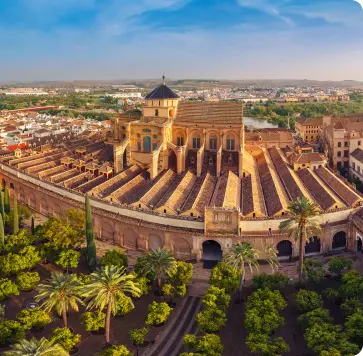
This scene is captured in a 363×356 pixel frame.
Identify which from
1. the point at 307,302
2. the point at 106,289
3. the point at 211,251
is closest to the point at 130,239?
the point at 211,251

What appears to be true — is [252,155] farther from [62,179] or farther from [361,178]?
[62,179]

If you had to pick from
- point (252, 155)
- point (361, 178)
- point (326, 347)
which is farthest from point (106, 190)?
point (361, 178)

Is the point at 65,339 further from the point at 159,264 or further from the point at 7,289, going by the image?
the point at 159,264

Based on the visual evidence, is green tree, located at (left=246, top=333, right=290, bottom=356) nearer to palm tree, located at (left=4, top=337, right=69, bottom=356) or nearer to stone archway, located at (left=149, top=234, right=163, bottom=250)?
palm tree, located at (left=4, top=337, right=69, bottom=356)

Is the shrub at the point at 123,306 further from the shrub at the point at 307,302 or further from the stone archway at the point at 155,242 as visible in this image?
the shrub at the point at 307,302

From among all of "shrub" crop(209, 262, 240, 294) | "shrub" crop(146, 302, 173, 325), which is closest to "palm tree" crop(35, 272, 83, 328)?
"shrub" crop(146, 302, 173, 325)
